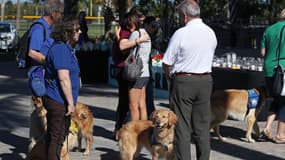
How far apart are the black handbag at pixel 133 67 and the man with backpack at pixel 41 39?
1446 millimetres

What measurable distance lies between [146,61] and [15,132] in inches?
109

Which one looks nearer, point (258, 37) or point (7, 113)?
point (7, 113)

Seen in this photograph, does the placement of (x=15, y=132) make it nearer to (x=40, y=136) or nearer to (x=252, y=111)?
(x=40, y=136)

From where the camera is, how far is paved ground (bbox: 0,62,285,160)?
8195 millimetres

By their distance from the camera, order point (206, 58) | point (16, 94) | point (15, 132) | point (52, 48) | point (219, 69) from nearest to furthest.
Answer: point (52, 48), point (206, 58), point (15, 132), point (219, 69), point (16, 94)

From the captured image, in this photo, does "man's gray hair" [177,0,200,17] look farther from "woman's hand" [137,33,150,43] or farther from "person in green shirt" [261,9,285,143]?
"person in green shirt" [261,9,285,143]

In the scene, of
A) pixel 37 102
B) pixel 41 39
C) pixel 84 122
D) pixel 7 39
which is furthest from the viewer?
pixel 7 39

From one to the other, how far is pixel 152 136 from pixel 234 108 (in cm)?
236

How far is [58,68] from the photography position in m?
5.80

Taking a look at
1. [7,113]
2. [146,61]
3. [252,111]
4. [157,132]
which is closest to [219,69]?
[252,111]

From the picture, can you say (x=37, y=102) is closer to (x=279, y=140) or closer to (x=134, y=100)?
(x=134, y=100)

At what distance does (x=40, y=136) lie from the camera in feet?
25.9

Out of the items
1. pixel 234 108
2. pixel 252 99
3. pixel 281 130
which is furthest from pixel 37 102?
pixel 281 130

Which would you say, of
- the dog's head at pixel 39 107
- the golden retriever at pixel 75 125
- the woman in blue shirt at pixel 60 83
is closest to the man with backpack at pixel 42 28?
the woman in blue shirt at pixel 60 83
